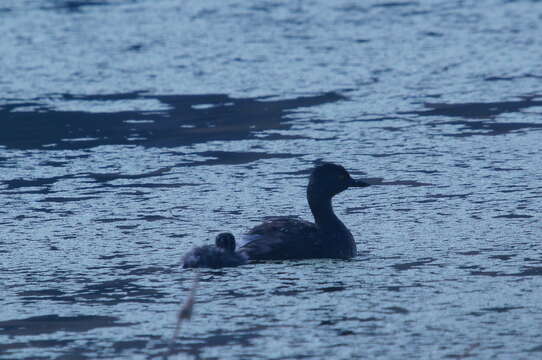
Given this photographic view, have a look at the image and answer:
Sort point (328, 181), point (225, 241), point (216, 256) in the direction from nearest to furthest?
point (216, 256) < point (225, 241) < point (328, 181)

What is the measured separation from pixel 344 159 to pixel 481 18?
14.6 meters

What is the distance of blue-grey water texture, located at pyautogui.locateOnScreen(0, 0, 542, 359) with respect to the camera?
28.3 feet

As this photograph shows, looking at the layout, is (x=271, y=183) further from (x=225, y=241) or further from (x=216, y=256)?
(x=216, y=256)

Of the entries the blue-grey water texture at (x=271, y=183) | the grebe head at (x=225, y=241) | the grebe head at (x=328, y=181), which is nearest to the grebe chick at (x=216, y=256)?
the grebe head at (x=225, y=241)

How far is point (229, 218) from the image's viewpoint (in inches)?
479

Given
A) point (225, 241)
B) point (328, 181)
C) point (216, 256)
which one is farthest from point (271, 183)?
point (216, 256)

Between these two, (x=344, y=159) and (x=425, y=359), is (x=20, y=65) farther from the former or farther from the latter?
(x=425, y=359)

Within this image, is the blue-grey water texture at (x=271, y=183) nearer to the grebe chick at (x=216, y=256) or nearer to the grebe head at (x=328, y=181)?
the grebe chick at (x=216, y=256)

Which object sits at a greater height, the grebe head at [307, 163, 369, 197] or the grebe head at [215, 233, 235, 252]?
the grebe head at [307, 163, 369, 197]

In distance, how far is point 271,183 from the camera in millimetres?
13789

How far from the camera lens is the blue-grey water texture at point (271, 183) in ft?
28.3

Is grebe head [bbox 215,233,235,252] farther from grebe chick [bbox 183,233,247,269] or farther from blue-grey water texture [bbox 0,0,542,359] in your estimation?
blue-grey water texture [bbox 0,0,542,359]

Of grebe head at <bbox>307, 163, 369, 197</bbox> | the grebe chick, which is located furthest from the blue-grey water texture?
grebe head at <bbox>307, 163, 369, 197</bbox>

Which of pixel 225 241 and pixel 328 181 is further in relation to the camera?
pixel 328 181
